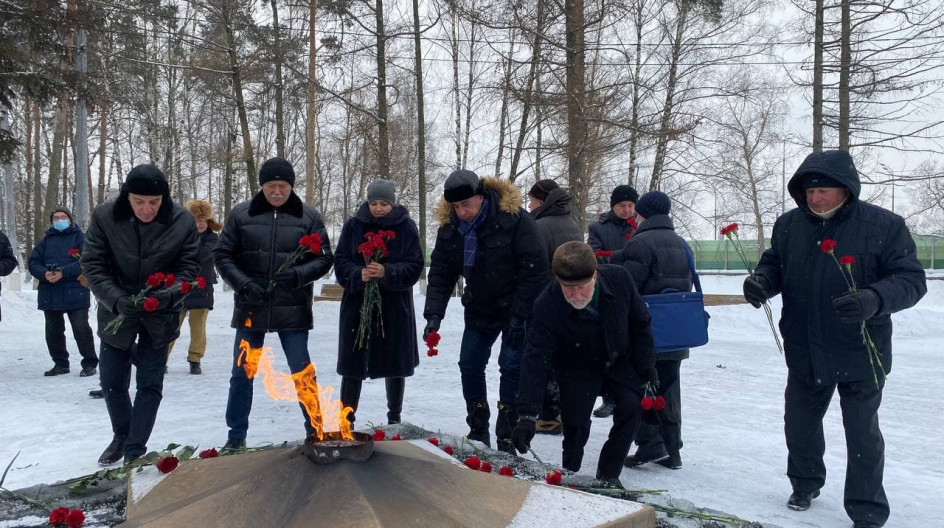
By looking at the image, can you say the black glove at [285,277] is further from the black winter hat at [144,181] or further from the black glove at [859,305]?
the black glove at [859,305]

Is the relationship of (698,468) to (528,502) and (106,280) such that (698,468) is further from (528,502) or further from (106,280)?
(106,280)

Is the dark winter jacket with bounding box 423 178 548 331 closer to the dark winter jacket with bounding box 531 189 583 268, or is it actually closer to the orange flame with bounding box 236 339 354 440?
the dark winter jacket with bounding box 531 189 583 268

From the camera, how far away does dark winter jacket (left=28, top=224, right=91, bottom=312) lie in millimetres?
7691

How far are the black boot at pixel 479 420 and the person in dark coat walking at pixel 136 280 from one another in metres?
2.05

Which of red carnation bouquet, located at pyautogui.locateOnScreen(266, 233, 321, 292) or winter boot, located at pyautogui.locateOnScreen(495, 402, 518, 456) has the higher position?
red carnation bouquet, located at pyautogui.locateOnScreen(266, 233, 321, 292)

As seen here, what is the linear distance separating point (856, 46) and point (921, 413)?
10.6 m

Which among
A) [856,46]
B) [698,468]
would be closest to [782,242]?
[698,468]

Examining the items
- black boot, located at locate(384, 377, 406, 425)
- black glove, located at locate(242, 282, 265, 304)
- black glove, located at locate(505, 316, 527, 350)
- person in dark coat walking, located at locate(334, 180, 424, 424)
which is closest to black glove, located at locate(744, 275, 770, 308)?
black glove, located at locate(505, 316, 527, 350)

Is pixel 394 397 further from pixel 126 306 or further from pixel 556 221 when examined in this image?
pixel 126 306

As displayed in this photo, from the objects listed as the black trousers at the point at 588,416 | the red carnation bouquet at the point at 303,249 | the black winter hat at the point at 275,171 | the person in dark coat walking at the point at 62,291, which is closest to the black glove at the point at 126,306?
the red carnation bouquet at the point at 303,249

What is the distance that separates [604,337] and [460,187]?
148 cm

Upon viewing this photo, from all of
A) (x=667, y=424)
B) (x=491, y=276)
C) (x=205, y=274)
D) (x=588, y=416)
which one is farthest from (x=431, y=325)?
(x=205, y=274)

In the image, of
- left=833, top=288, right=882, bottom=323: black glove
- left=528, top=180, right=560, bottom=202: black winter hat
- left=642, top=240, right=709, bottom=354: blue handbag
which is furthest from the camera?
left=528, top=180, right=560, bottom=202: black winter hat

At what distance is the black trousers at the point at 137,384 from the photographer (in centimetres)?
432
